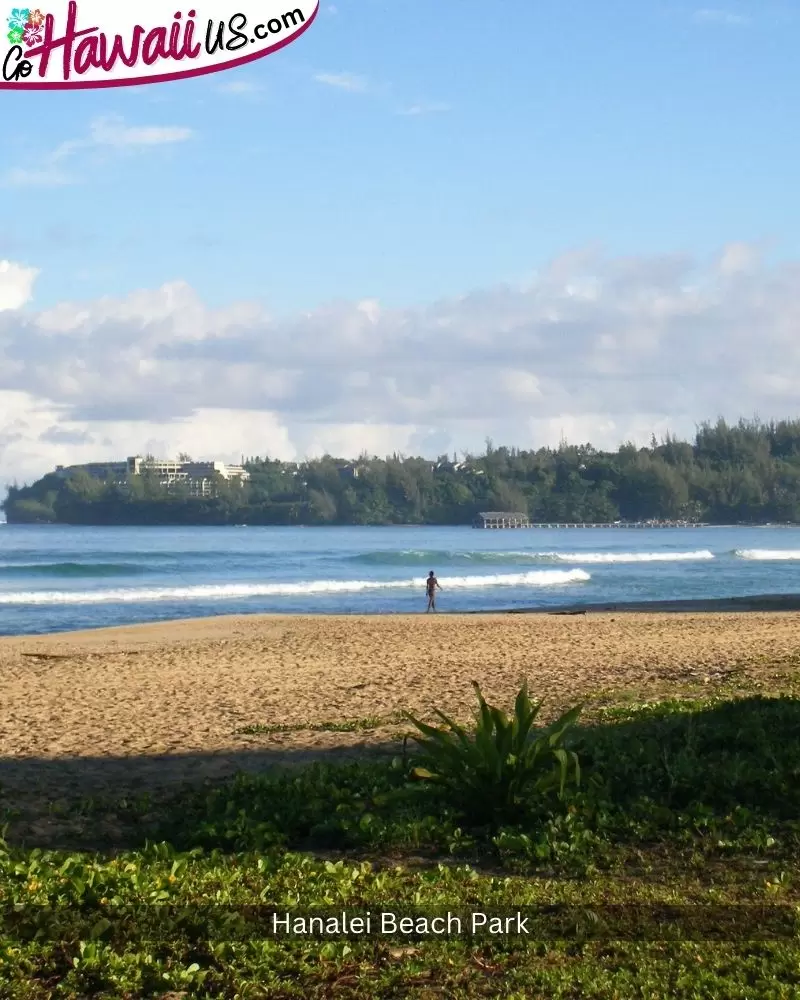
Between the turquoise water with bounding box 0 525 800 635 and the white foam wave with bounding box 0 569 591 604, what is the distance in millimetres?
50

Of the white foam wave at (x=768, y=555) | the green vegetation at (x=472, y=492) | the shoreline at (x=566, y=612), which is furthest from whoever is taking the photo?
the green vegetation at (x=472, y=492)

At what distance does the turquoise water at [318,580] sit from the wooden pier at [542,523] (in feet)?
223

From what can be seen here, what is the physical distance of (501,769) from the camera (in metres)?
6.59

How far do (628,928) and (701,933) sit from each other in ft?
0.85

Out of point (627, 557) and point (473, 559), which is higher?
point (473, 559)

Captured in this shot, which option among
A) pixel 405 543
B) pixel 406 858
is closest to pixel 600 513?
pixel 405 543

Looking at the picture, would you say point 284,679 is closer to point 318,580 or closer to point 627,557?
point 318,580

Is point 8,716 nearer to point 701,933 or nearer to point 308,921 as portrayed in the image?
point 308,921

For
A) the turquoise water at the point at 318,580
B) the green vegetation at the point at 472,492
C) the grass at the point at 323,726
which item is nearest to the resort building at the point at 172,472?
the green vegetation at the point at 472,492

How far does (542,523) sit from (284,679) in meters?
148

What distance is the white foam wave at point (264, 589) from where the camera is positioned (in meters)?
41.3

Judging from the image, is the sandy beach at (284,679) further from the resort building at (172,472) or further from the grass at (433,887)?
the resort building at (172,472)

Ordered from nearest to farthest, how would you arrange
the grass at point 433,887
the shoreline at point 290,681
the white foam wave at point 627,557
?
1. the grass at point 433,887
2. the shoreline at point 290,681
3. the white foam wave at point 627,557

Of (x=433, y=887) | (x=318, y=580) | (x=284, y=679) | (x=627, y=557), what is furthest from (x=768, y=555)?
(x=433, y=887)
